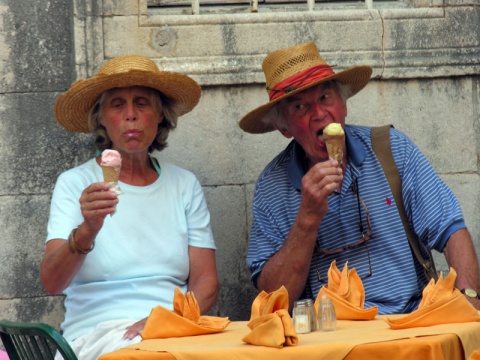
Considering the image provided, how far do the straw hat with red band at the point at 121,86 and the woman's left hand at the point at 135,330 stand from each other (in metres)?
1.15

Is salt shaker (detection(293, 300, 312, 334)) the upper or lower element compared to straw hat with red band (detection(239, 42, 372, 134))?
lower

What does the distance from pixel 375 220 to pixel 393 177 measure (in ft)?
0.73

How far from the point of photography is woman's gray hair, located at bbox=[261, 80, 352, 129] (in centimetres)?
481

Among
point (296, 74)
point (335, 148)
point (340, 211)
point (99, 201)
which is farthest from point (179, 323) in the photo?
point (296, 74)

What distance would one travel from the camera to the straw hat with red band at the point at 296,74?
469cm

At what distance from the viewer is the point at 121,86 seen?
4.75m

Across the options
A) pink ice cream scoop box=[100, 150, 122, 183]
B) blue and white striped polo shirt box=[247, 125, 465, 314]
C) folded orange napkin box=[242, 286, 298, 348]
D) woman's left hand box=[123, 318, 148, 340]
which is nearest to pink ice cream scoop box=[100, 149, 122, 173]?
pink ice cream scoop box=[100, 150, 122, 183]

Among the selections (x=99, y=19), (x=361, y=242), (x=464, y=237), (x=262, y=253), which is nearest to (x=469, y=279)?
(x=464, y=237)

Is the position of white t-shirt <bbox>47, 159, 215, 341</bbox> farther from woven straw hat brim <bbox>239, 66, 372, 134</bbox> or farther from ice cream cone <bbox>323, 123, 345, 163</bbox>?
ice cream cone <bbox>323, 123, 345, 163</bbox>

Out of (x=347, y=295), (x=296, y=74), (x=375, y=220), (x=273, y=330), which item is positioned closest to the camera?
(x=273, y=330)

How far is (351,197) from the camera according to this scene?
4.67m

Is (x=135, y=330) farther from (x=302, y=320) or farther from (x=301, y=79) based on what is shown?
(x=301, y=79)

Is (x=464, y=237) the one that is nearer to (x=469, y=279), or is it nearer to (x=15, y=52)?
(x=469, y=279)

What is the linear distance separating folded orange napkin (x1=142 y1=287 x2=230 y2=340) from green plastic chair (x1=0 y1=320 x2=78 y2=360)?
322 millimetres
